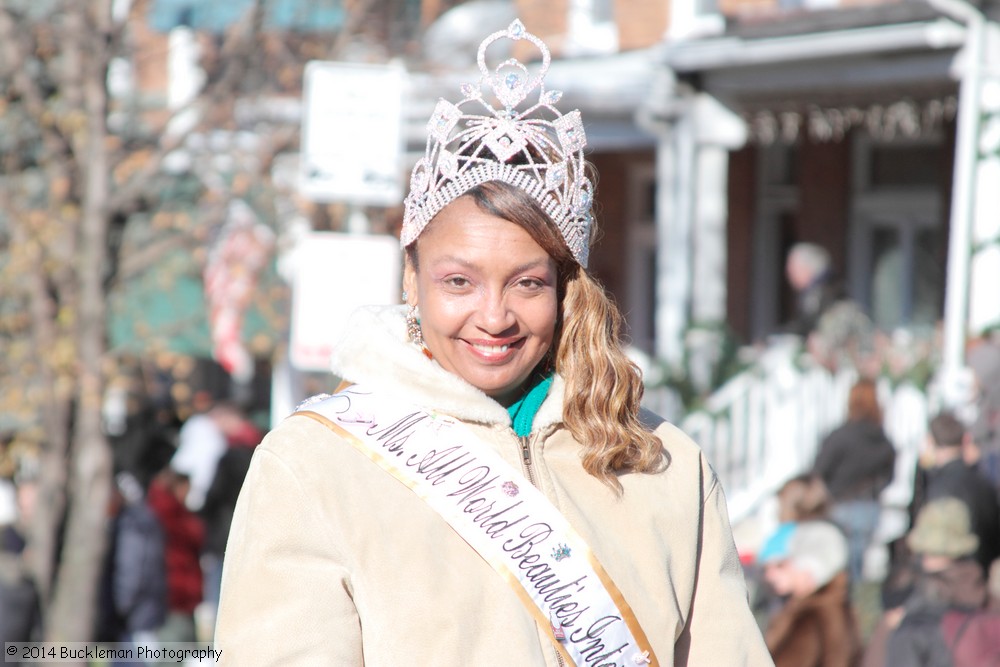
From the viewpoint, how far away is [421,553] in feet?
7.45

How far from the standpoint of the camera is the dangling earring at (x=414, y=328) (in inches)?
101

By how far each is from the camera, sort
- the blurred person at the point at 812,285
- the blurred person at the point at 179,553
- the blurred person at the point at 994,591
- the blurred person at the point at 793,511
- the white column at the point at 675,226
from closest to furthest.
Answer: the blurred person at the point at 994,591 → the blurred person at the point at 793,511 → the blurred person at the point at 179,553 → the blurred person at the point at 812,285 → the white column at the point at 675,226

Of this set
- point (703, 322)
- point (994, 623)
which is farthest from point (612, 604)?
point (703, 322)

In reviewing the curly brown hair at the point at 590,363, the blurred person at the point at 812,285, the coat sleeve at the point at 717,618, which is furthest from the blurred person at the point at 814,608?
the blurred person at the point at 812,285

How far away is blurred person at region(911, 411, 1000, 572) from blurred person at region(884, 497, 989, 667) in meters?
0.77

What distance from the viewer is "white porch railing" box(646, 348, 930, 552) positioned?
1035cm

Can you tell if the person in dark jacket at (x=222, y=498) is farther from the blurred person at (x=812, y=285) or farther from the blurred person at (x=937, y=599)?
the blurred person at (x=937, y=599)

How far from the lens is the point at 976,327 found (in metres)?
9.19

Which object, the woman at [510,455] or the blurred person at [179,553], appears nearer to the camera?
the woman at [510,455]

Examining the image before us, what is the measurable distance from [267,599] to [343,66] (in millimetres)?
4422

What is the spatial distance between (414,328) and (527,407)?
250mm

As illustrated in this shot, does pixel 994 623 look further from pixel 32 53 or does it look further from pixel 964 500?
pixel 32 53

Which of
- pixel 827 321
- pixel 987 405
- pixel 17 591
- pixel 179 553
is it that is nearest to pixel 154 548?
pixel 179 553

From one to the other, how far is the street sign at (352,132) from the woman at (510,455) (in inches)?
147
